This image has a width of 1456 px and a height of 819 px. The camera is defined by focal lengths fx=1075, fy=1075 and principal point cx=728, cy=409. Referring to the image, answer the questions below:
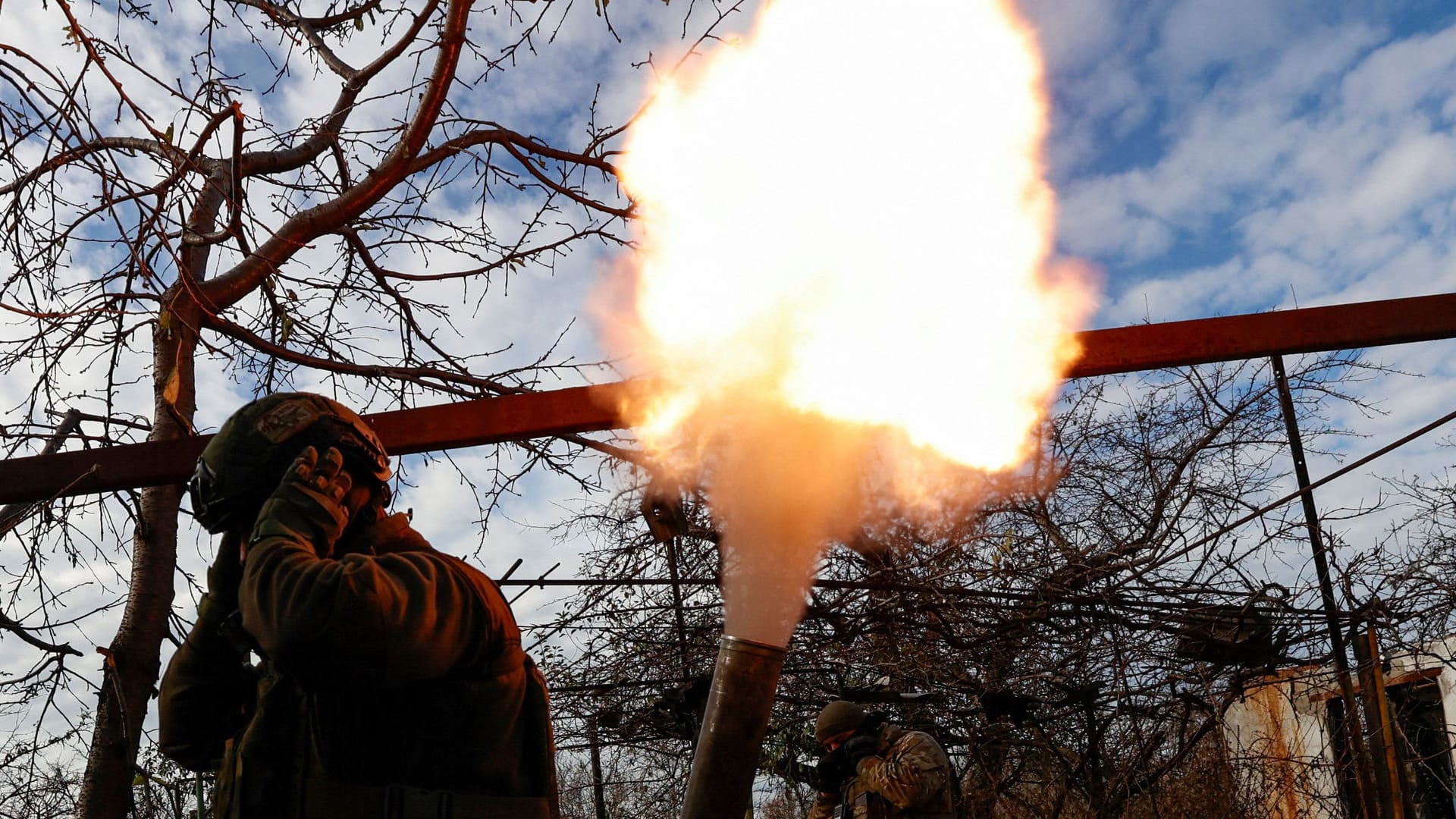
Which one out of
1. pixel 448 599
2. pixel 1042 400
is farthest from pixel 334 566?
pixel 1042 400

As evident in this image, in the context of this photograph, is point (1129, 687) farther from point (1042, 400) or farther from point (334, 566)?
point (334, 566)

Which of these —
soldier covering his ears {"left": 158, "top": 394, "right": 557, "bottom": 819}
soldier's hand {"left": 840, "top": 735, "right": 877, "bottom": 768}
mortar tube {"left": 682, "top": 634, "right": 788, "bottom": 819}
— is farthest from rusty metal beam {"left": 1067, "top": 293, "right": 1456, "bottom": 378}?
soldier's hand {"left": 840, "top": 735, "right": 877, "bottom": 768}

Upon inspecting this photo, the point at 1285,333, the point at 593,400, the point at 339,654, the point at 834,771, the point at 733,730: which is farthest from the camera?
the point at 834,771

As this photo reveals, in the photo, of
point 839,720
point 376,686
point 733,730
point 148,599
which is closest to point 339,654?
point 376,686

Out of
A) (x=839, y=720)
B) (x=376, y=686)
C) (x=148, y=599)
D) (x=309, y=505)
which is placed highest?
(x=148, y=599)

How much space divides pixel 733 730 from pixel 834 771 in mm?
4718

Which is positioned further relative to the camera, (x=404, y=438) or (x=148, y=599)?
(x=148, y=599)

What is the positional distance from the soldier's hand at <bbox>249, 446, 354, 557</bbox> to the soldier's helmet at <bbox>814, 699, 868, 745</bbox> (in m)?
5.68

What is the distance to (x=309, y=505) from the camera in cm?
215

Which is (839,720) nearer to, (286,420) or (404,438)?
(404,438)

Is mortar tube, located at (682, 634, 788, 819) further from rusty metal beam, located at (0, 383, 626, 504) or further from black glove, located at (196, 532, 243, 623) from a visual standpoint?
black glove, located at (196, 532, 243, 623)

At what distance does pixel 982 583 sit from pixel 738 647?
5.99 m

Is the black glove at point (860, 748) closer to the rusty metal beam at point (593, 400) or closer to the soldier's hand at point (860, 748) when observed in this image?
the soldier's hand at point (860, 748)

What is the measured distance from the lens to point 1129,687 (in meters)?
8.20
